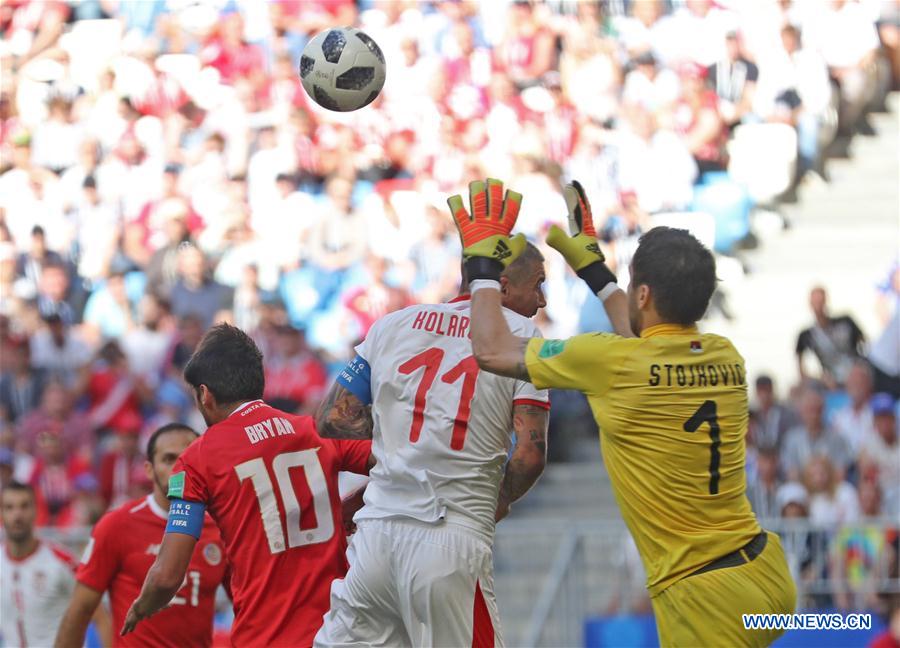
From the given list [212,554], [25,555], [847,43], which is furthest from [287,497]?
[847,43]

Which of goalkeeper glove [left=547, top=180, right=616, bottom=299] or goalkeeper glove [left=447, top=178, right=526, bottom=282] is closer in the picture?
goalkeeper glove [left=447, top=178, right=526, bottom=282]

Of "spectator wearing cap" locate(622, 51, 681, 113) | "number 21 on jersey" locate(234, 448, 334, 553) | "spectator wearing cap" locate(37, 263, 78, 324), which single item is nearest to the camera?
"number 21 on jersey" locate(234, 448, 334, 553)

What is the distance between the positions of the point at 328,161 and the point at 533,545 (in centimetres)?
770

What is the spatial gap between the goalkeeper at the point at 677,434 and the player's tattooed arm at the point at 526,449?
2.31ft

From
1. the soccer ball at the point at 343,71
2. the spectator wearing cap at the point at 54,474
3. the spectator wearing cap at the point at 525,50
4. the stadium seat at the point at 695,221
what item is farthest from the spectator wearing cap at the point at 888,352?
the spectator wearing cap at the point at 54,474

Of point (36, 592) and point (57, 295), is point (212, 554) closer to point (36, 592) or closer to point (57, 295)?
point (36, 592)

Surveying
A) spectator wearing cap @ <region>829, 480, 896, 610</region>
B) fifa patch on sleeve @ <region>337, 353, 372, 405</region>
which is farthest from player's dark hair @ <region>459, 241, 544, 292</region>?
spectator wearing cap @ <region>829, 480, 896, 610</region>

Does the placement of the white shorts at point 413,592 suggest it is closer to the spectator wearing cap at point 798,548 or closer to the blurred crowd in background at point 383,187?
the spectator wearing cap at point 798,548

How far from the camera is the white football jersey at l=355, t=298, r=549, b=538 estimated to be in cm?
625

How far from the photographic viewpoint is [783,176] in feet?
58.4

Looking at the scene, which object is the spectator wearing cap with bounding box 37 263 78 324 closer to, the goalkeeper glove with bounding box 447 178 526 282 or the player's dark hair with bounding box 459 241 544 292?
the player's dark hair with bounding box 459 241 544 292

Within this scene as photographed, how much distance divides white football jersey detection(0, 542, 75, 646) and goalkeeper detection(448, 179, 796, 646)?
5.50 meters

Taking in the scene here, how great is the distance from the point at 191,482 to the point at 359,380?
820 mm

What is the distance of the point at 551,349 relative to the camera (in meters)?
5.59
